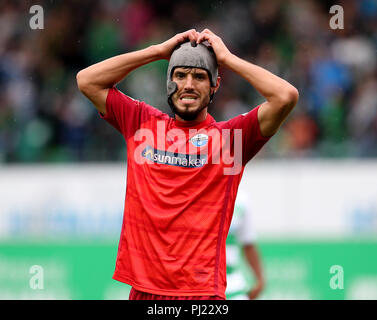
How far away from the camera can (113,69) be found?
468cm

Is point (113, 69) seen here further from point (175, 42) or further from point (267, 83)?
Answer: point (267, 83)

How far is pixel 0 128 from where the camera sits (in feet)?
34.8

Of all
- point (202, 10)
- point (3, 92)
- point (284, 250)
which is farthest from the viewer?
point (202, 10)

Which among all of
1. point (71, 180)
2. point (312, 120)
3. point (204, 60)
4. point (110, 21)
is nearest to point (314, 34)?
point (312, 120)

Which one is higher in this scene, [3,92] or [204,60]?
[3,92]

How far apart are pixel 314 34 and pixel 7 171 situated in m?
5.02

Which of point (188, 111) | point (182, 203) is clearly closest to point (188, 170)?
point (182, 203)

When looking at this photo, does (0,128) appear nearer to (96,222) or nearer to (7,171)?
(7,171)

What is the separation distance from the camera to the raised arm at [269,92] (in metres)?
4.40

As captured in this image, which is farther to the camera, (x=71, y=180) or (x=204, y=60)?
(x=71, y=180)

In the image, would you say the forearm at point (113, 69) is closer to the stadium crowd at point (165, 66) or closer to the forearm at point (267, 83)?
Result: the forearm at point (267, 83)

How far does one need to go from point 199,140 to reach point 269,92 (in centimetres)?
52

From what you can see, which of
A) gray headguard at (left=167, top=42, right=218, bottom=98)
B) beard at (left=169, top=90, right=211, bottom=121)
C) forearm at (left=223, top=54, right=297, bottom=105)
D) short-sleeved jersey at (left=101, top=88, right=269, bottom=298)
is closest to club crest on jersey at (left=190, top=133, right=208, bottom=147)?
short-sleeved jersey at (left=101, top=88, right=269, bottom=298)

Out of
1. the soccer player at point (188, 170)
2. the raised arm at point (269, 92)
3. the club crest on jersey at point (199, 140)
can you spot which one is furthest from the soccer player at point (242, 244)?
the raised arm at point (269, 92)
